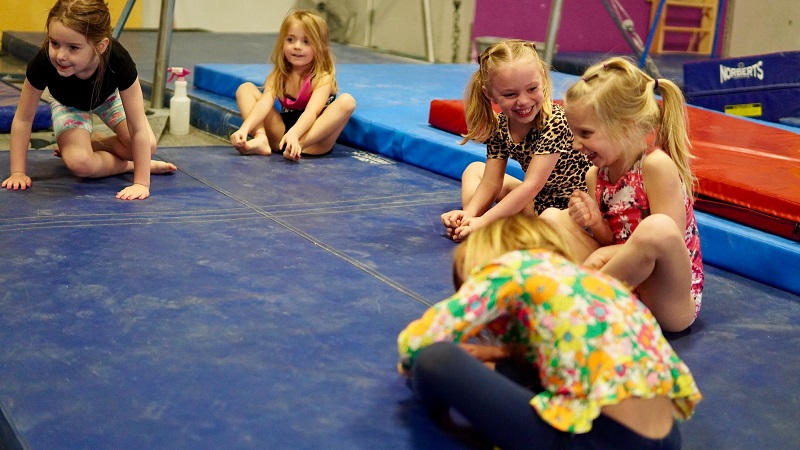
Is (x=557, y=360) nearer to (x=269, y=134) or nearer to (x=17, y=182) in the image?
(x=17, y=182)

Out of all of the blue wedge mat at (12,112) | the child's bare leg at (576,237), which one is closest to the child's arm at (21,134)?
the blue wedge mat at (12,112)

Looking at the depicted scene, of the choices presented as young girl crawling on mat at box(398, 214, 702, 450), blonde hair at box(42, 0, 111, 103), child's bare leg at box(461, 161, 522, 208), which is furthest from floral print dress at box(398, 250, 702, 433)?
blonde hair at box(42, 0, 111, 103)

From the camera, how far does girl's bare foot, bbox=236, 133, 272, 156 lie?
390cm

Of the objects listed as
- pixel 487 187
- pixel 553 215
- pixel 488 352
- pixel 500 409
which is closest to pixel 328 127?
pixel 487 187

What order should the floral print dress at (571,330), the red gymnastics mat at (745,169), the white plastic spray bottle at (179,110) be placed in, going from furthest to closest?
the white plastic spray bottle at (179,110) < the red gymnastics mat at (745,169) < the floral print dress at (571,330)

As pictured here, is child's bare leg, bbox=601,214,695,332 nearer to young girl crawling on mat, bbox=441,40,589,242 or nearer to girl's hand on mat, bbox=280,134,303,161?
young girl crawling on mat, bbox=441,40,589,242

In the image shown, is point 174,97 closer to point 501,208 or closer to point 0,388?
point 501,208

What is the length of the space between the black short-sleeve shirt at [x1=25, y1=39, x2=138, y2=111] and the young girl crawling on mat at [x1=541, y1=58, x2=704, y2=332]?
1748 mm

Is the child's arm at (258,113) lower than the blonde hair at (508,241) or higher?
higher

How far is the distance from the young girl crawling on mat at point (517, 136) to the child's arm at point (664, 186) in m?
0.63

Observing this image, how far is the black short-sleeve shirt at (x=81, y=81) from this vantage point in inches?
123

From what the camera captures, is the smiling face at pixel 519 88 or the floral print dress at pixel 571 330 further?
the smiling face at pixel 519 88

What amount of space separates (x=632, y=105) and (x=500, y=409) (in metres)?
0.91

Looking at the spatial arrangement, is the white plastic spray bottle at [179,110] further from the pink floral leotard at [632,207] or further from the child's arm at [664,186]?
the child's arm at [664,186]
